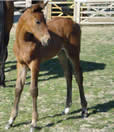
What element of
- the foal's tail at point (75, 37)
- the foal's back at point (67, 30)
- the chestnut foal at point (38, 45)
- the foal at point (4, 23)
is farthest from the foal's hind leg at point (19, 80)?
the foal at point (4, 23)

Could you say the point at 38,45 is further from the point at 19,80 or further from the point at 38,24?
the point at 19,80

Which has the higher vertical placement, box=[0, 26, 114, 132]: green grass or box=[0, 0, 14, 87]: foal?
box=[0, 0, 14, 87]: foal

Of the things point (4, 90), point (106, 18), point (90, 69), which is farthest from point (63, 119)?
point (106, 18)

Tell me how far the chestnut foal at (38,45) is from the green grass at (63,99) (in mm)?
237

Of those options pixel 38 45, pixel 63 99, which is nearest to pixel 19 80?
pixel 38 45

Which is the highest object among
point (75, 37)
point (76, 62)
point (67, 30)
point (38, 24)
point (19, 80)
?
point (38, 24)

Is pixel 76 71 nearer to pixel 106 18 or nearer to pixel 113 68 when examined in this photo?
pixel 113 68

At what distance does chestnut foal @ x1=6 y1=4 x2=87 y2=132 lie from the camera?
151 inches

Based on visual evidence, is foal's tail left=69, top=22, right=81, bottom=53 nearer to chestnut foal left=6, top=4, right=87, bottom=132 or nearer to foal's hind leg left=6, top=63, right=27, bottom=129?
chestnut foal left=6, top=4, right=87, bottom=132

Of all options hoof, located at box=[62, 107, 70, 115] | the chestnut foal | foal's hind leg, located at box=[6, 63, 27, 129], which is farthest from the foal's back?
hoof, located at box=[62, 107, 70, 115]

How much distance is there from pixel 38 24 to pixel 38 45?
508 mm

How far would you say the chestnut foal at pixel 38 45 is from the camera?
382cm

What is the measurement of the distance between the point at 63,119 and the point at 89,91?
1507 mm

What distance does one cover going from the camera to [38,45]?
13.9 ft
